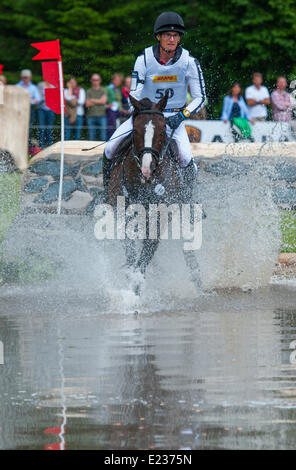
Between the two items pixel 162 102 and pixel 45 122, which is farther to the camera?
pixel 45 122

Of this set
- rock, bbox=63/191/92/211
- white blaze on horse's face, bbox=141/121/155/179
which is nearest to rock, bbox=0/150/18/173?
rock, bbox=63/191/92/211

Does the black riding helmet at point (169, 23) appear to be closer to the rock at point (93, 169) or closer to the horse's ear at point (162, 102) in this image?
the horse's ear at point (162, 102)

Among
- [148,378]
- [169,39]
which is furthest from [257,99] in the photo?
[148,378]

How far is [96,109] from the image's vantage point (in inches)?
999

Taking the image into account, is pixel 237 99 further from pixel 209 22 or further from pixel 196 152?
pixel 209 22

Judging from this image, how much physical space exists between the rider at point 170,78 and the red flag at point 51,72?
651 centimetres

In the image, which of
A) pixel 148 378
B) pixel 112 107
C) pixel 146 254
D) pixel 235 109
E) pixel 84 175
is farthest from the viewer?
pixel 112 107

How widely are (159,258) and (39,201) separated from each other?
5.65 m

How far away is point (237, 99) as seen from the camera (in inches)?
951

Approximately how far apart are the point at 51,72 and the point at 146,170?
8.13 metres

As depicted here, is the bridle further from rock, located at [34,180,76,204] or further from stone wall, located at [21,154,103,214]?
rock, located at [34,180,76,204]

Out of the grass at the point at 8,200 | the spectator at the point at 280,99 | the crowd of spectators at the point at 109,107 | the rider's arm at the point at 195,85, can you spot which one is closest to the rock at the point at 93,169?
the grass at the point at 8,200

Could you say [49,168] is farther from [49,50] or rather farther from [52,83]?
[49,50]
